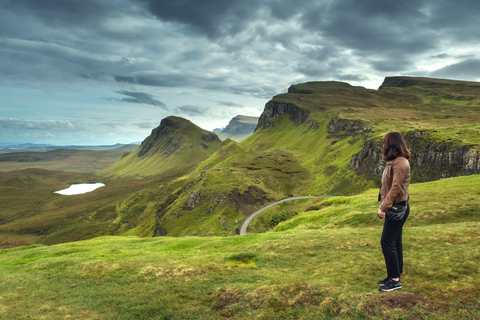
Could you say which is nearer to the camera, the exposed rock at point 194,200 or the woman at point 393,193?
the woman at point 393,193

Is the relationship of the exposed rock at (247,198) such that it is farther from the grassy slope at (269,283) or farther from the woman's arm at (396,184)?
the woman's arm at (396,184)

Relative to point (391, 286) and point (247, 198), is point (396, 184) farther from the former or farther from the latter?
point (247, 198)

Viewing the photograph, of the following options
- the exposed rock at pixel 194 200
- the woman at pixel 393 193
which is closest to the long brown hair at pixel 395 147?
the woman at pixel 393 193

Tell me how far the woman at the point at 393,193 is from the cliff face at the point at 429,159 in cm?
9575

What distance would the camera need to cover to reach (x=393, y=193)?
30.0ft

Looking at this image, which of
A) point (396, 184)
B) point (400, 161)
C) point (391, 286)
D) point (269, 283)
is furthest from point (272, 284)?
point (400, 161)

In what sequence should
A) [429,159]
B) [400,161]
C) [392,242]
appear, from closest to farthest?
[400,161]
[392,242]
[429,159]

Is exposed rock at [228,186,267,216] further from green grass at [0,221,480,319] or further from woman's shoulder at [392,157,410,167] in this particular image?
woman's shoulder at [392,157,410,167]

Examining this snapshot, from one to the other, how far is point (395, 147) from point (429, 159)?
436 ft

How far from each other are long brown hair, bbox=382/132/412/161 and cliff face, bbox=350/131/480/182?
95.8m

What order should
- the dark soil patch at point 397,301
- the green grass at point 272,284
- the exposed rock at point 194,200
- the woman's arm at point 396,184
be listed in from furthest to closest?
1. the exposed rock at point 194,200
2. the green grass at point 272,284
3. the woman's arm at point 396,184
4. the dark soil patch at point 397,301

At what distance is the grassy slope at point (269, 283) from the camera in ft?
30.6

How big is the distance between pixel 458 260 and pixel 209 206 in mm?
130910

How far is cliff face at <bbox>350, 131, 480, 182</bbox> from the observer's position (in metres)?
95.7
